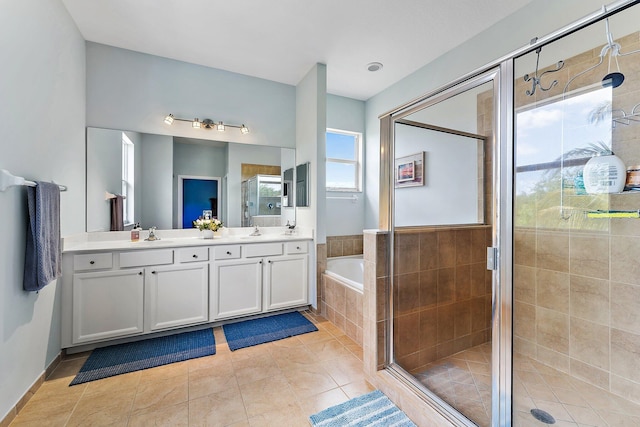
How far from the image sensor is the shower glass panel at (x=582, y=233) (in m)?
1.59

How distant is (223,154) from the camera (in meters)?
3.16

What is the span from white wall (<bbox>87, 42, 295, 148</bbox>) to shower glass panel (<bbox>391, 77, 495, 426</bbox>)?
1826 mm

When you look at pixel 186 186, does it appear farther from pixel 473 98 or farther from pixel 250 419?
pixel 473 98

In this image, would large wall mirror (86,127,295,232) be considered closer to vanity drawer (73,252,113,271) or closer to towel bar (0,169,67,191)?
vanity drawer (73,252,113,271)

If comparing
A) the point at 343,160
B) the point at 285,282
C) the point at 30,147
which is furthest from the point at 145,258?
the point at 343,160

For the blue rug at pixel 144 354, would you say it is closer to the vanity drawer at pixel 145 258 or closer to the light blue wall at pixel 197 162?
the vanity drawer at pixel 145 258

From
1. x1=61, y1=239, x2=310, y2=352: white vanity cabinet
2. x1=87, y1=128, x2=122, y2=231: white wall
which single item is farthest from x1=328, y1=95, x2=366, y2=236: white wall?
x1=87, y1=128, x2=122, y2=231: white wall

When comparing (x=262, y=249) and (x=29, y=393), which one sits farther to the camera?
(x=262, y=249)

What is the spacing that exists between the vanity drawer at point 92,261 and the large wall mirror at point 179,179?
0.53 meters

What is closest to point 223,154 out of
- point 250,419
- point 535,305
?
point 250,419

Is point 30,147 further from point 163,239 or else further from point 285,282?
point 285,282

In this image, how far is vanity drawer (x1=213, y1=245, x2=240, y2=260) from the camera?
8.63ft

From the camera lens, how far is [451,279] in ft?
6.79

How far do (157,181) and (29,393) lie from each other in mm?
1866
